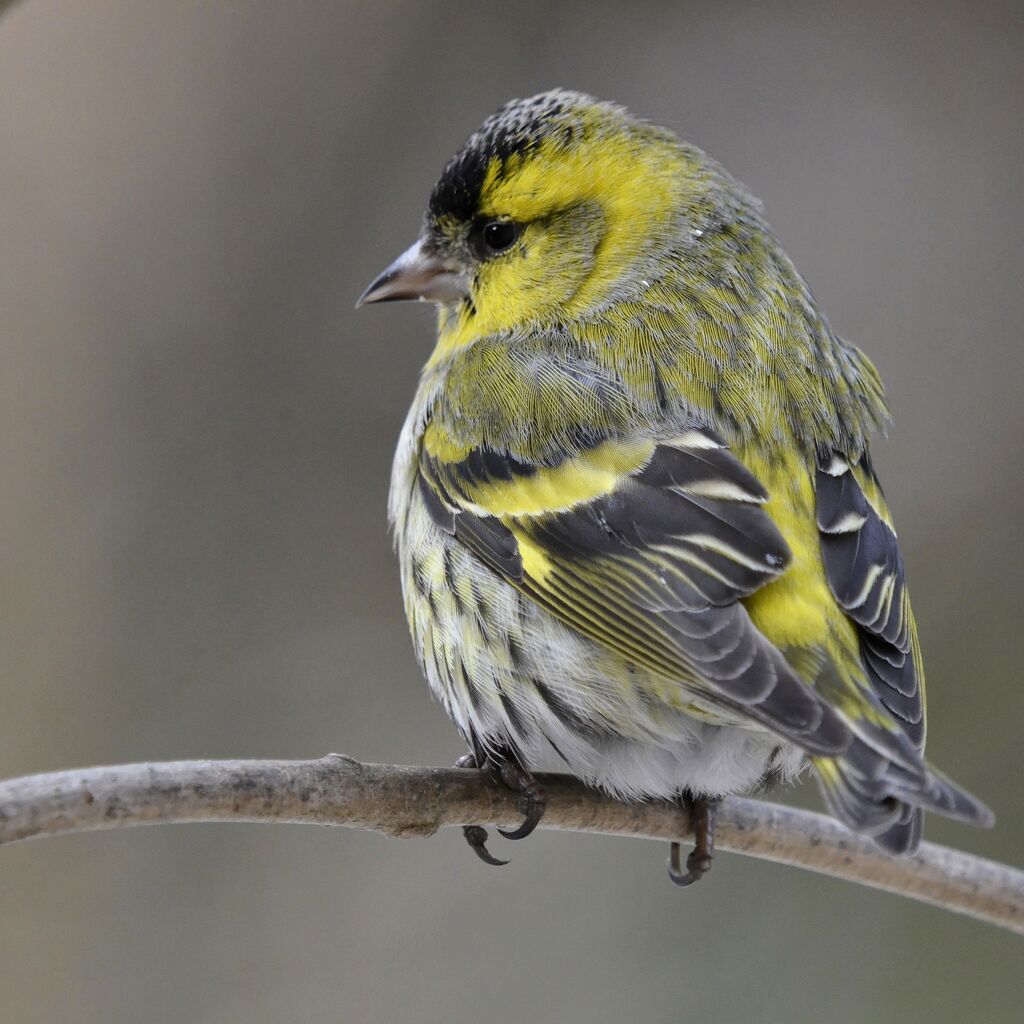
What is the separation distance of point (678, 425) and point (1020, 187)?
12.7 feet

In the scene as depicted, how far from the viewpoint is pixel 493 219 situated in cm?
331

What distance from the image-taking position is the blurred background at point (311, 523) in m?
4.83

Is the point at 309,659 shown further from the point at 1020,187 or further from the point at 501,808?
the point at 1020,187

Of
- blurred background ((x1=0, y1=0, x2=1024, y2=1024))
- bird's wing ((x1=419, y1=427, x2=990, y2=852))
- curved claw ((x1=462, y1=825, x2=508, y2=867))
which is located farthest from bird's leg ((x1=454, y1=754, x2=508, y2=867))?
blurred background ((x1=0, y1=0, x2=1024, y2=1024))

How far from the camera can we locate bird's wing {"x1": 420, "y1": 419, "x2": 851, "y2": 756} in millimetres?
2242

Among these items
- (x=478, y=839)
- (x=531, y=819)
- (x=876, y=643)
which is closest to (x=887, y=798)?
(x=876, y=643)

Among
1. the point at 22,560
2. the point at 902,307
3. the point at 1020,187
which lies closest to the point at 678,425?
the point at 22,560

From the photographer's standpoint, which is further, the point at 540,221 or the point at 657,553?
the point at 540,221

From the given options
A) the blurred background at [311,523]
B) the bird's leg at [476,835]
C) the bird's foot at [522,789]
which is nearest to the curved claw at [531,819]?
the bird's foot at [522,789]

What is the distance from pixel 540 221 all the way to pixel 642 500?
0.93 m

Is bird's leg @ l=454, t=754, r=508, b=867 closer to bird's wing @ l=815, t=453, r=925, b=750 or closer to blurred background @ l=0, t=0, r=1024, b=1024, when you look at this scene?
bird's wing @ l=815, t=453, r=925, b=750

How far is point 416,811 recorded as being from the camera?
251cm

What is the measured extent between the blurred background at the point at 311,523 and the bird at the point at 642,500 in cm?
150

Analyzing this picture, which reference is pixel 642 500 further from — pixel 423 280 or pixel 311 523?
pixel 311 523
